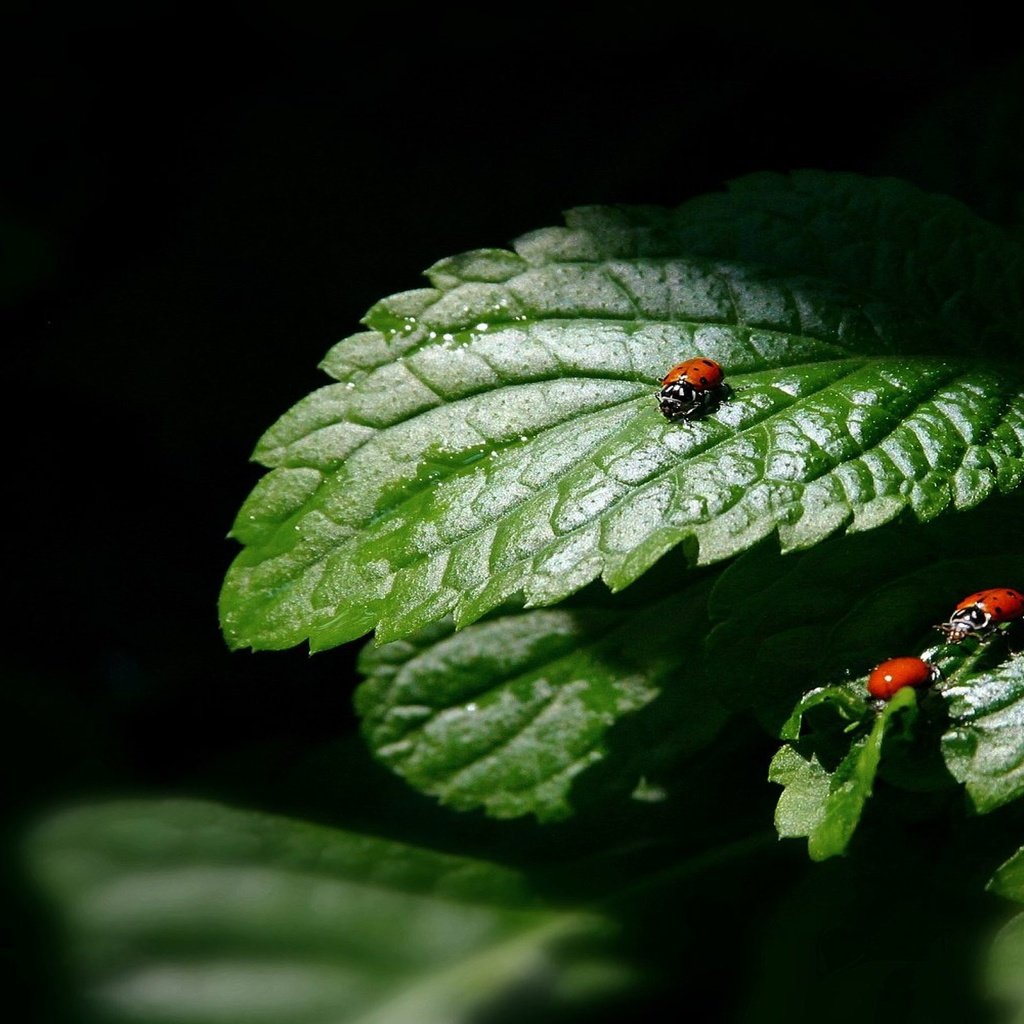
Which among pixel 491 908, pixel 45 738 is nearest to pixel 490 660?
pixel 491 908

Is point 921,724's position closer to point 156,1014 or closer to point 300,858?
point 300,858

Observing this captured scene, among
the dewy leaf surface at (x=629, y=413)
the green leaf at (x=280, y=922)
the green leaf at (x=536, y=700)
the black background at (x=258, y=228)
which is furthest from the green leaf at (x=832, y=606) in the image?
the black background at (x=258, y=228)

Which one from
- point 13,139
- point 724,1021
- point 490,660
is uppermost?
point 13,139

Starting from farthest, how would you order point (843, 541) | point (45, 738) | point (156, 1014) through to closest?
point (45, 738) → point (156, 1014) → point (843, 541)

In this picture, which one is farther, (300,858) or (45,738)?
(45,738)

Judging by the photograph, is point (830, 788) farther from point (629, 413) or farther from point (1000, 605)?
point (629, 413)

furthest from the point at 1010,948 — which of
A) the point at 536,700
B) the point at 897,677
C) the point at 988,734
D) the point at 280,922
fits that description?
the point at 280,922
